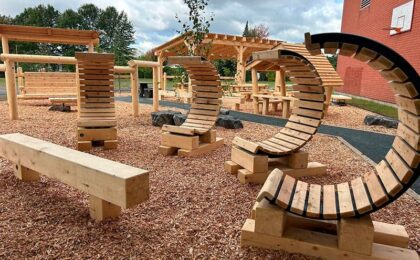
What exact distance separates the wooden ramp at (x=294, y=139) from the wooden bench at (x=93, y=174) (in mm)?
1665

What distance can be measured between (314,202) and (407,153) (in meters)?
0.72

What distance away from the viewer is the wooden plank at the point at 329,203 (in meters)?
2.22

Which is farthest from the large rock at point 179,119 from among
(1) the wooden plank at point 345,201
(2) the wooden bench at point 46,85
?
(2) the wooden bench at point 46,85

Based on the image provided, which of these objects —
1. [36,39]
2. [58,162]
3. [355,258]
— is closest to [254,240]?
[355,258]

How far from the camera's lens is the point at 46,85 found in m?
12.3

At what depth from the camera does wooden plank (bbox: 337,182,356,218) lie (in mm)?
2148

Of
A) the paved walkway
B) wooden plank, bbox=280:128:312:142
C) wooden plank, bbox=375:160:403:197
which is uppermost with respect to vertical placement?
wooden plank, bbox=375:160:403:197

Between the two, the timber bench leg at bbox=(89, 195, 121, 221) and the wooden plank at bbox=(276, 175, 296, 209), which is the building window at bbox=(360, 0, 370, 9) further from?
the timber bench leg at bbox=(89, 195, 121, 221)

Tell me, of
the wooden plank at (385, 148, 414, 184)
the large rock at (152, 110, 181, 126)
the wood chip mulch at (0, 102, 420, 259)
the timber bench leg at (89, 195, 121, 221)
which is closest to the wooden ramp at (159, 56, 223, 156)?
the wood chip mulch at (0, 102, 420, 259)

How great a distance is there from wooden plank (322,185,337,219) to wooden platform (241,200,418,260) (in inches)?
3.0

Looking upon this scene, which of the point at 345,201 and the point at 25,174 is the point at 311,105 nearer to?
the point at 345,201

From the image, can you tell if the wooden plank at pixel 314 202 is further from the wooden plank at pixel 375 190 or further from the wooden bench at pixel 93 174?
the wooden bench at pixel 93 174

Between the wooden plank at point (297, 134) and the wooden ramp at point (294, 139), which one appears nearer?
the wooden ramp at point (294, 139)

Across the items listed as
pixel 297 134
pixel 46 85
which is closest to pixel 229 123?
pixel 297 134
